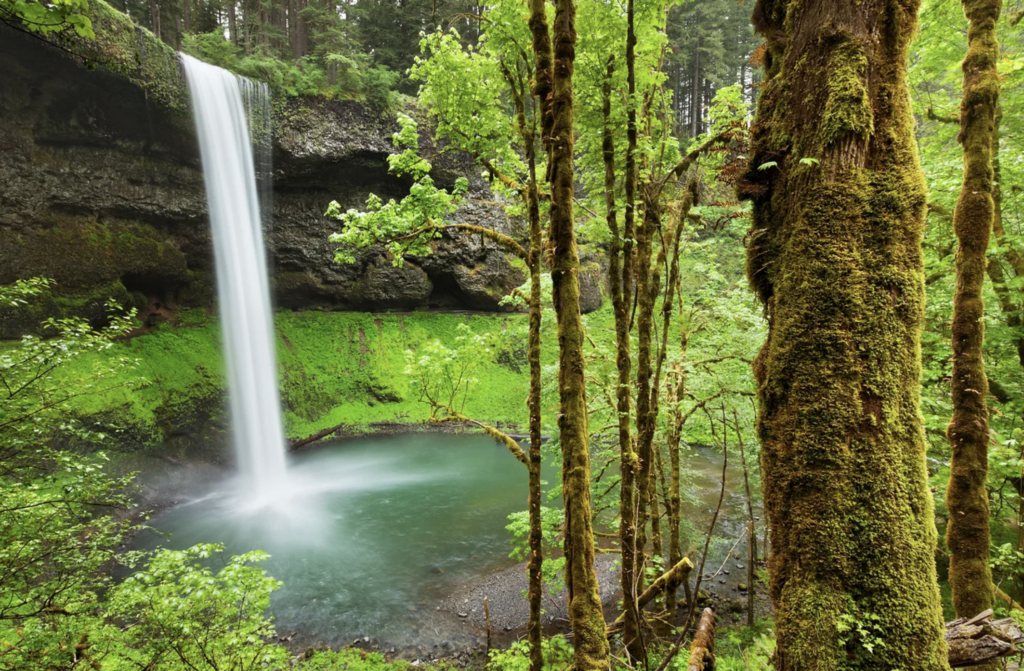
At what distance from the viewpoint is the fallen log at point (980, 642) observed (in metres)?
1.44

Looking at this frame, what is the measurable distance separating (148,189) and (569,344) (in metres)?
17.3

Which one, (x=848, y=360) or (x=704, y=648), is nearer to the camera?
(x=848, y=360)

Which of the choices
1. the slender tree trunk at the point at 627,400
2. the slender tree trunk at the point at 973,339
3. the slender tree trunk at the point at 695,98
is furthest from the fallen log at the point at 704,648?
the slender tree trunk at the point at 695,98

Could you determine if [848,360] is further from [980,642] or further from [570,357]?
[570,357]

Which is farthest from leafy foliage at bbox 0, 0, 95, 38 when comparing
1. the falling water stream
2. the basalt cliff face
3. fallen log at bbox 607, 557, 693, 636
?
the basalt cliff face

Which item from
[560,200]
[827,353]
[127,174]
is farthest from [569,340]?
[127,174]

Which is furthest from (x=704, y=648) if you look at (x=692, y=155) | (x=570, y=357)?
(x=692, y=155)

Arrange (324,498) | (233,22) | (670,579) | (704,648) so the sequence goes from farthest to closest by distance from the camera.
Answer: (233,22)
(324,498)
(670,579)
(704,648)

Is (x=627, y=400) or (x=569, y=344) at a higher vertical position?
(x=569, y=344)

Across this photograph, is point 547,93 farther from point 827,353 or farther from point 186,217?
point 186,217

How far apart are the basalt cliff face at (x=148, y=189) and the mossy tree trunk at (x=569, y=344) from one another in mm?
7100

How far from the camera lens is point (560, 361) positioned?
248 centimetres

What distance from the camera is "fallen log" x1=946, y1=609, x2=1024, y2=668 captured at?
Answer: 4.73ft

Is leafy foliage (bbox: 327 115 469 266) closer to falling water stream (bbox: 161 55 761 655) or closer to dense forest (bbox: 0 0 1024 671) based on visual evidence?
dense forest (bbox: 0 0 1024 671)
